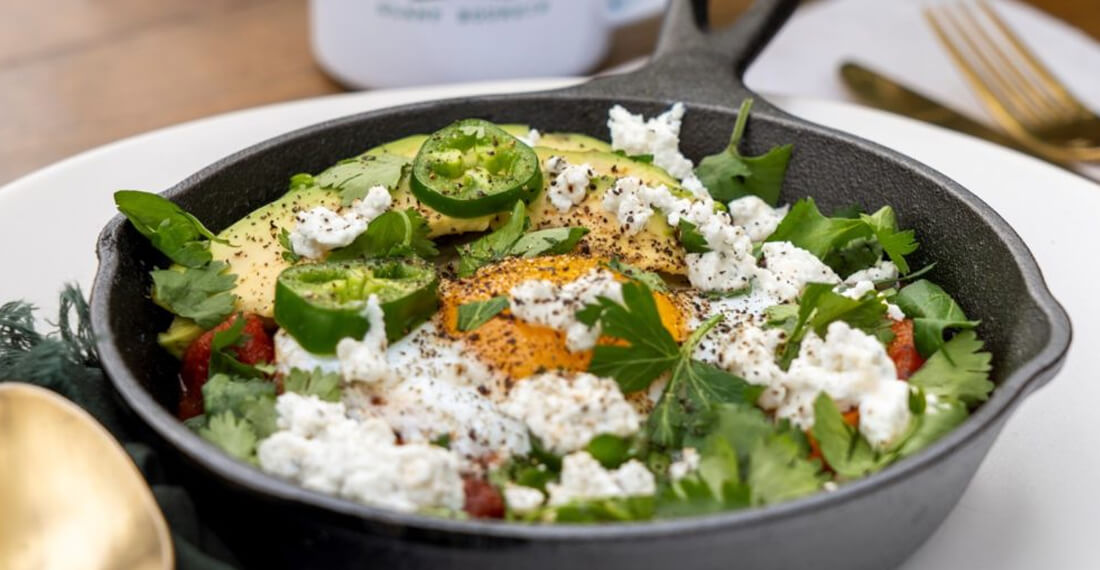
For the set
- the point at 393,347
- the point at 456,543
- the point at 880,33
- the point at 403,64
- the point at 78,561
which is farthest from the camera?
the point at 880,33

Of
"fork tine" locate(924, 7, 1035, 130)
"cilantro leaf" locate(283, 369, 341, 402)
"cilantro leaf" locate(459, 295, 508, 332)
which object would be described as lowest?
"fork tine" locate(924, 7, 1035, 130)

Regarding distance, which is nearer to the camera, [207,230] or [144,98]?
A: [207,230]

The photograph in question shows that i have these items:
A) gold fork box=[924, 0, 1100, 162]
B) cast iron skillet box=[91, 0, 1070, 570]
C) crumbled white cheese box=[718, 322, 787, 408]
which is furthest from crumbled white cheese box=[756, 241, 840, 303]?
gold fork box=[924, 0, 1100, 162]

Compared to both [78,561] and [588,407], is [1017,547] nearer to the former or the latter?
[588,407]

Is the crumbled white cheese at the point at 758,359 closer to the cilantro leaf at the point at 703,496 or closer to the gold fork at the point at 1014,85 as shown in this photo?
the cilantro leaf at the point at 703,496

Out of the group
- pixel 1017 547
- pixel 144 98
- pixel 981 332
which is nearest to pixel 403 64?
pixel 144 98

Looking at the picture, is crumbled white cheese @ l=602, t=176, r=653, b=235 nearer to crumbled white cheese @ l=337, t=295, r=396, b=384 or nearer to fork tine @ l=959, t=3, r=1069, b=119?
crumbled white cheese @ l=337, t=295, r=396, b=384

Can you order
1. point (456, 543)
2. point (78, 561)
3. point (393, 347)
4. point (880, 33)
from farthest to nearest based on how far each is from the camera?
point (880, 33)
point (393, 347)
point (78, 561)
point (456, 543)

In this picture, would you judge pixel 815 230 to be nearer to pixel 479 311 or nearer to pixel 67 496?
pixel 479 311
